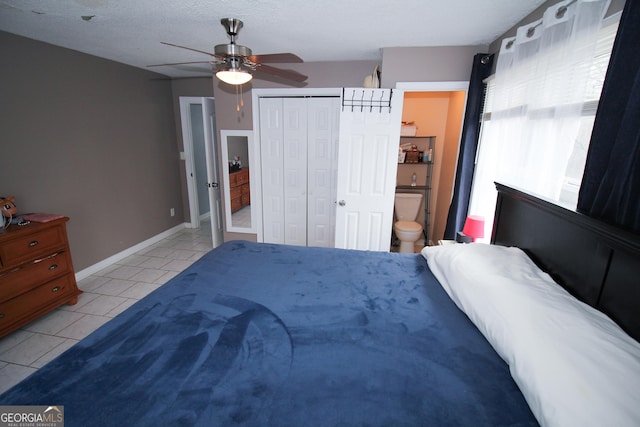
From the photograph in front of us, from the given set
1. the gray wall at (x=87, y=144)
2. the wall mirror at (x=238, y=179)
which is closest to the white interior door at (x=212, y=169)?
the wall mirror at (x=238, y=179)

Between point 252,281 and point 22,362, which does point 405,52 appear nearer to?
point 252,281

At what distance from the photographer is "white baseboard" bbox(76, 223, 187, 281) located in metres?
3.25

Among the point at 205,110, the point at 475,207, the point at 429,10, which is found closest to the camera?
the point at 429,10

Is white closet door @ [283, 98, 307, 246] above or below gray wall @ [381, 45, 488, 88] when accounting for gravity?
below

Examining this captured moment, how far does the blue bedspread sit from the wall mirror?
227 centimetres

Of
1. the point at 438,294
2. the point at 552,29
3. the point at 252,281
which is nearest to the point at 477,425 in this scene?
the point at 438,294

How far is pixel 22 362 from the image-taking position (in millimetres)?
2018

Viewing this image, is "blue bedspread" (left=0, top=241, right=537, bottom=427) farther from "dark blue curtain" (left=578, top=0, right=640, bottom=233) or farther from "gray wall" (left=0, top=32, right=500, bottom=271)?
"gray wall" (left=0, top=32, right=500, bottom=271)

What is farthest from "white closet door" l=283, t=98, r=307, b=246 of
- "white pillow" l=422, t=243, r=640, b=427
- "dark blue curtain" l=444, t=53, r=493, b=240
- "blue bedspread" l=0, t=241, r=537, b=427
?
"white pillow" l=422, t=243, r=640, b=427

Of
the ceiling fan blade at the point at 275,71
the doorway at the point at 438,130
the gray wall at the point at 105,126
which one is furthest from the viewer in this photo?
the doorway at the point at 438,130

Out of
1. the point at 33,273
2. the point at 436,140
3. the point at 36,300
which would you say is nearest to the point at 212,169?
the point at 33,273

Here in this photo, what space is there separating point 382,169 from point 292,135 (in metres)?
1.29

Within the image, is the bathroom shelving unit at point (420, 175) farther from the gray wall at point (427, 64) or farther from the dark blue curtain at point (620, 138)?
the dark blue curtain at point (620, 138)

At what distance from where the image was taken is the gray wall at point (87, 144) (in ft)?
8.47
